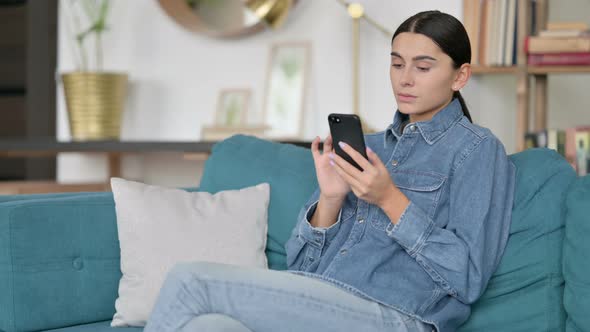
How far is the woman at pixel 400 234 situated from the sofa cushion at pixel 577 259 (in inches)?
5.1

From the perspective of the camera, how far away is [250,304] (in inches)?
66.6

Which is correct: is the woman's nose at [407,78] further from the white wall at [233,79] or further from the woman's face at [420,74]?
the white wall at [233,79]

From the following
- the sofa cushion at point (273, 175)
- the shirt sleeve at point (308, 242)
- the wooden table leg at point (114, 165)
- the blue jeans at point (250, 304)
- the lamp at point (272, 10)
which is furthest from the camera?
the wooden table leg at point (114, 165)

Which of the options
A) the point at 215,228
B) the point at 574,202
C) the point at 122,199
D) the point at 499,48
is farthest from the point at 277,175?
the point at 499,48

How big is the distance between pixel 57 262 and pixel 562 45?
2.02 m

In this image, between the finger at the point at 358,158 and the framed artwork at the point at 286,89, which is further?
the framed artwork at the point at 286,89

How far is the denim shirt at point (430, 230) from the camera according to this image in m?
1.81

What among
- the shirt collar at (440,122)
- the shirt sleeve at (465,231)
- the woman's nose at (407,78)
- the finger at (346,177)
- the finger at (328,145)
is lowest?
the shirt sleeve at (465,231)

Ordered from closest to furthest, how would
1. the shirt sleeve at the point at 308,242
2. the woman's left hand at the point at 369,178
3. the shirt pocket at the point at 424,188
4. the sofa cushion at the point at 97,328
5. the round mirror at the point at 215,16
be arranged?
the woman's left hand at the point at 369,178, the shirt pocket at the point at 424,188, the shirt sleeve at the point at 308,242, the sofa cushion at the point at 97,328, the round mirror at the point at 215,16

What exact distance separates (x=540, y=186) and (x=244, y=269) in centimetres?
70

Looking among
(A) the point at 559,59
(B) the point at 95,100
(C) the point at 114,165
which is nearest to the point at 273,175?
(A) the point at 559,59

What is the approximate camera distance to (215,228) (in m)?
2.23

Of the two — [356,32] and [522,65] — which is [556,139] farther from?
[356,32]

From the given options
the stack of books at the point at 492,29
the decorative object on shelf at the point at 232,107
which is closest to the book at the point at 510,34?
the stack of books at the point at 492,29
